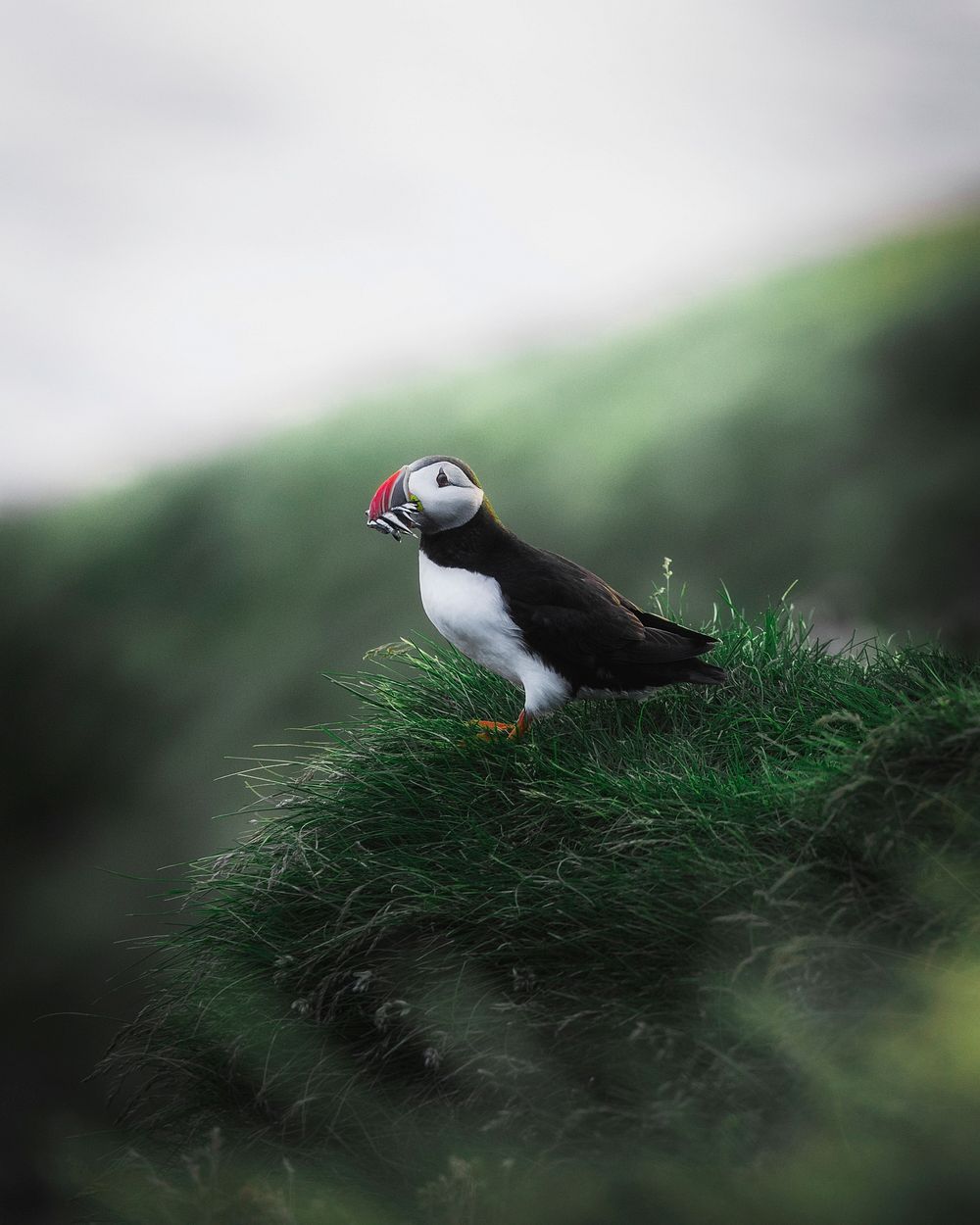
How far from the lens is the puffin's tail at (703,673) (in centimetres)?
346

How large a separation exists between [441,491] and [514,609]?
0.40 m

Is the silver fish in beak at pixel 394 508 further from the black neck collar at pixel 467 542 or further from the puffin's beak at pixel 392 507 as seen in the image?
the black neck collar at pixel 467 542

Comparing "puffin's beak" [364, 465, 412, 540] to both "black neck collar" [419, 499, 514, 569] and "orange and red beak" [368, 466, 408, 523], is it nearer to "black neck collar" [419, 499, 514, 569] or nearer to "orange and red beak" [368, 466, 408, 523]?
"orange and red beak" [368, 466, 408, 523]

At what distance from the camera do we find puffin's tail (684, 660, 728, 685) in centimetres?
346

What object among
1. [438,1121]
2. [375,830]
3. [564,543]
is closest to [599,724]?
[375,830]

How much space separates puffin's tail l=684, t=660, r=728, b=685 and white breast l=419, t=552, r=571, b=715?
389 millimetres

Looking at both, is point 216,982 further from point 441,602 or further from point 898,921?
point 898,921

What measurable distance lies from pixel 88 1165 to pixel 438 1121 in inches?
38.1

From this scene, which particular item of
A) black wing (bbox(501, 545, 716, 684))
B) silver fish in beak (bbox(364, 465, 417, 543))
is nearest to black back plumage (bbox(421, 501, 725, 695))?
black wing (bbox(501, 545, 716, 684))

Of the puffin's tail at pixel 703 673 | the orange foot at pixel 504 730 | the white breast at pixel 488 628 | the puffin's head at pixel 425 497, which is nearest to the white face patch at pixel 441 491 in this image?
the puffin's head at pixel 425 497

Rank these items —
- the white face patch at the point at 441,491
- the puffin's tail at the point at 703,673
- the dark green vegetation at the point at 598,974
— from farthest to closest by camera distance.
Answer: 1. the puffin's tail at the point at 703,673
2. the white face patch at the point at 441,491
3. the dark green vegetation at the point at 598,974

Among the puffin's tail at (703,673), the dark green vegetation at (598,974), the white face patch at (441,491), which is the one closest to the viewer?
the dark green vegetation at (598,974)

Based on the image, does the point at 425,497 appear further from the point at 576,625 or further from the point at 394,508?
the point at 576,625

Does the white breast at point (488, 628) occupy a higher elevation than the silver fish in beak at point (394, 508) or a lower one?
lower
